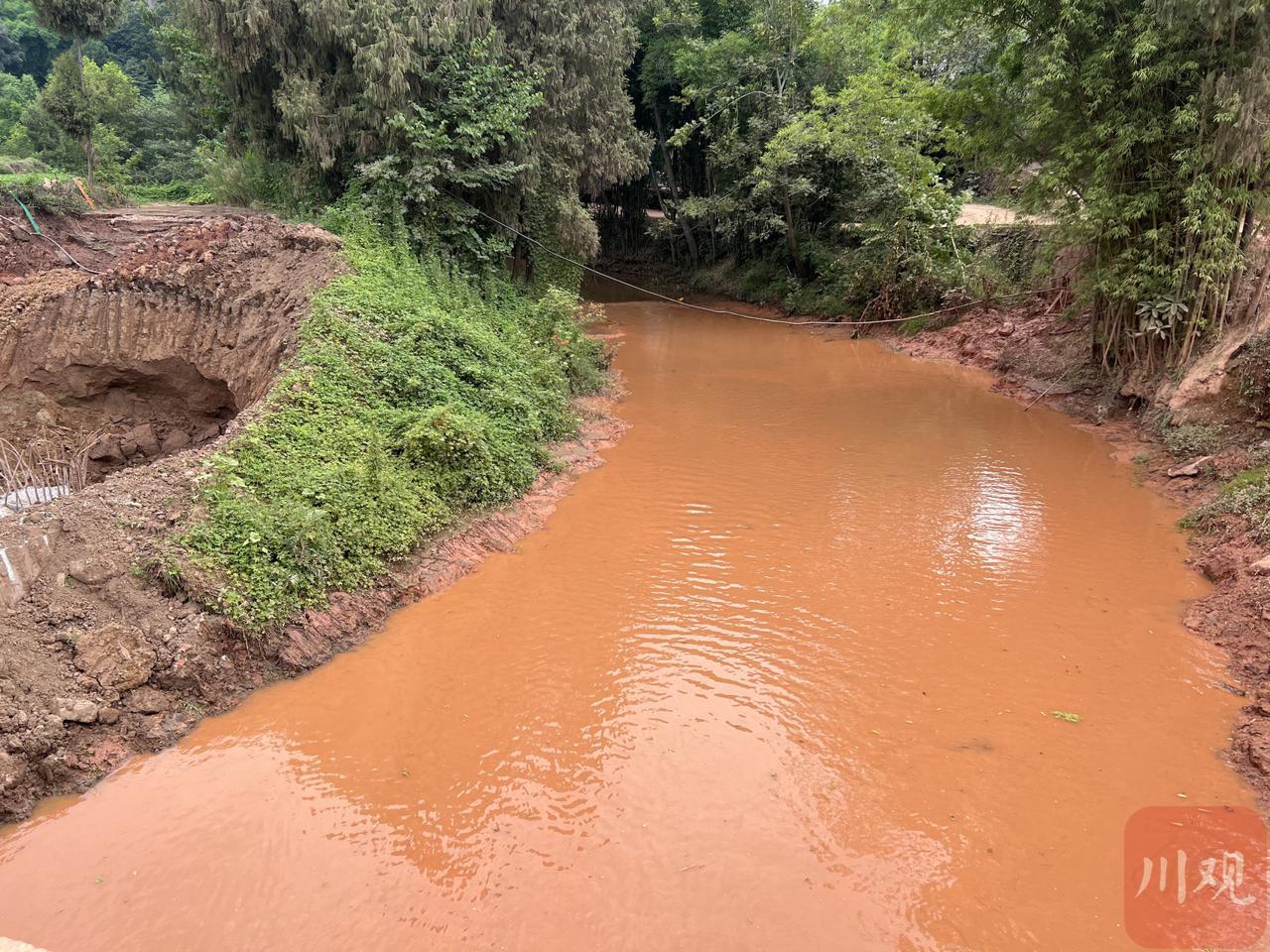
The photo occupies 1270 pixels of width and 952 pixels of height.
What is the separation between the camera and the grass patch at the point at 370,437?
652cm

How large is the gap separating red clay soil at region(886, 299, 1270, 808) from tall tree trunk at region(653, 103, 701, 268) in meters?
9.93

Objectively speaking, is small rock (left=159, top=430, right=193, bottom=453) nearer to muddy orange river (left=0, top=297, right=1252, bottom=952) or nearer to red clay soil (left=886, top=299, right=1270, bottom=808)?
muddy orange river (left=0, top=297, right=1252, bottom=952)

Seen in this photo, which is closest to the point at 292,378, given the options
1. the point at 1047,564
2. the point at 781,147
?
the point at 1047,564

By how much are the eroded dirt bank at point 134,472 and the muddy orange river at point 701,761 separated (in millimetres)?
325

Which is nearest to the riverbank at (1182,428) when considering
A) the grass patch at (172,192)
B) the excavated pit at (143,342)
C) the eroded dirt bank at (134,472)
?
the eroded dirt bank at (134,472)

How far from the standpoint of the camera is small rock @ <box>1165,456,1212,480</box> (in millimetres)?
9461

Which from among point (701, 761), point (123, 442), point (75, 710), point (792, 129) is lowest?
point (701, 761)

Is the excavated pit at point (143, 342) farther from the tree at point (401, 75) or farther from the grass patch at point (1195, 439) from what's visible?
the grass patch at point (1195, 439)

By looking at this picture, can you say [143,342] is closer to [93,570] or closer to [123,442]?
[123,442]

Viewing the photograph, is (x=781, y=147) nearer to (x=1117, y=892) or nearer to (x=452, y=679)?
(x=452, y=679)

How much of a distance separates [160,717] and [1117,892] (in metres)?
6.27

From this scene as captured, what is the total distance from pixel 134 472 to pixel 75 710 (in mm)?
2501

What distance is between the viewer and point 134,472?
699 centimetres

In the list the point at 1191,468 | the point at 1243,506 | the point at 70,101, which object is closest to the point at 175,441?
the point at 70,101
